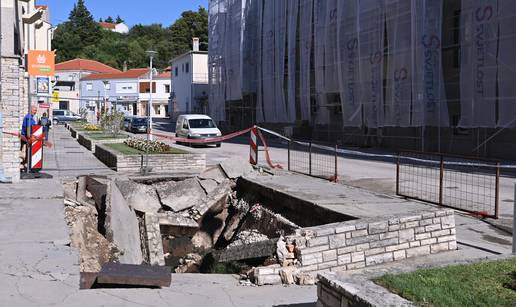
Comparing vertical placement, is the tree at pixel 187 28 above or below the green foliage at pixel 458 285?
above

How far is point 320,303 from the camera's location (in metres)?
4.82

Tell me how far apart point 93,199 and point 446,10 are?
18.9 m

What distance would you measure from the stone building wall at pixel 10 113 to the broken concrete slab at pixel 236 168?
5.02 metres

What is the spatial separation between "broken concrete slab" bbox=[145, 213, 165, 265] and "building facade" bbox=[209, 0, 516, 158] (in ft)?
45.4

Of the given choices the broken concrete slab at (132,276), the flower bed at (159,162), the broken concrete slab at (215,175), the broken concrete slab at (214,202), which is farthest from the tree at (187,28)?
the broken concrete slab at (132,276)

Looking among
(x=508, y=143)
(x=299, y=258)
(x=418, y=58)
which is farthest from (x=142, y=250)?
(x=418, y=58)

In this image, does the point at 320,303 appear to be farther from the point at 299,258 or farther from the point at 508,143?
the point at 508,143

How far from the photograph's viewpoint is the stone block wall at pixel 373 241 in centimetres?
711

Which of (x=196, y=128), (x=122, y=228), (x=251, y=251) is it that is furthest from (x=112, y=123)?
(x=251, y=251)

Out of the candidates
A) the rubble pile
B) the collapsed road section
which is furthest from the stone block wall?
the rubble pile

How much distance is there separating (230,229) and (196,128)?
1872 cm

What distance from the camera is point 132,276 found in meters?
6.10

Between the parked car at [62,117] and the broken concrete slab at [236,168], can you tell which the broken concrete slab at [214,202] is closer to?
the broken concrete slab at [236,168]

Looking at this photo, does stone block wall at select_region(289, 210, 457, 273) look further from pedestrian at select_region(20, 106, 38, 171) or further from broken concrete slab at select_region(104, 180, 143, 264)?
pedestrian at select_region(20, 106, 38, 171)
